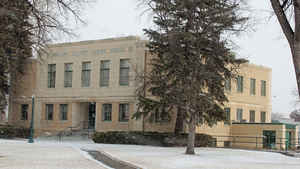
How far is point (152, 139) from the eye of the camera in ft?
128

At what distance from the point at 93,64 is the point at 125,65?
12.3ft

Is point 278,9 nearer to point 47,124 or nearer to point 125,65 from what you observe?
point 125,65

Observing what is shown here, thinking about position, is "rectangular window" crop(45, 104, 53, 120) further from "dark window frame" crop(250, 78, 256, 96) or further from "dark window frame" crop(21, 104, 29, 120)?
"dark window frame" crop(250, 78, 256, 96)

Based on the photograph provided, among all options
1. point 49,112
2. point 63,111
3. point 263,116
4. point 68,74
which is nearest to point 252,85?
point 263,116

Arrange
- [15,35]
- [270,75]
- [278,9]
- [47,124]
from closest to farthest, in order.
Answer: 1. [278,9]
2. [15,35]
3. [47,124]
4. [270,75]

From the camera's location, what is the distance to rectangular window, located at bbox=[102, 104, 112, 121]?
46438mm

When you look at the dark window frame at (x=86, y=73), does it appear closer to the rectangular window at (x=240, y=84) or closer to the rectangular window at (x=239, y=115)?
the rectangular window at (x=240, y=84)

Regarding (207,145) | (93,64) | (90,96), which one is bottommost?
(207,145)

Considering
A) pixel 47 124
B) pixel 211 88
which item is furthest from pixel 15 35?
pixel 47 124

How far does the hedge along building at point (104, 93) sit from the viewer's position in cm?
4497

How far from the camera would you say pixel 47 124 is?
50438 millimetres

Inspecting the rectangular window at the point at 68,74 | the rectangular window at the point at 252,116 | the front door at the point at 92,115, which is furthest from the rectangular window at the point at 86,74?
the rectangular window at the point at 252,116

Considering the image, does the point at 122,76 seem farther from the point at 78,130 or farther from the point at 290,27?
the point at 290,27

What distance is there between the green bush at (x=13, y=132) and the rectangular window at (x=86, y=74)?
6.99m
